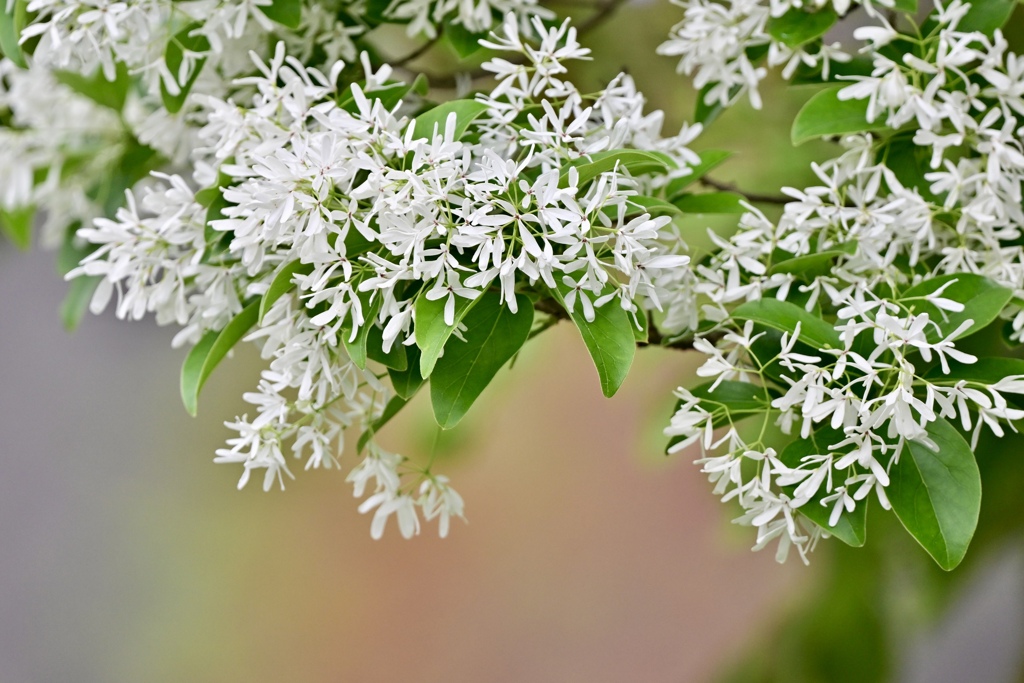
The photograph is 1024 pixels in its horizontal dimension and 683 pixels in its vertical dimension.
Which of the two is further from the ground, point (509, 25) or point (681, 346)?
point (509, 25)

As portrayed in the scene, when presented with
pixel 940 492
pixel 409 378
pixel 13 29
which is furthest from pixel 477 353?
pixel 13 29

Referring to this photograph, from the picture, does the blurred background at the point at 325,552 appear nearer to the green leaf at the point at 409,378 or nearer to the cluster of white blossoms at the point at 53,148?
the cluster of white blossoms at the point at 53,148

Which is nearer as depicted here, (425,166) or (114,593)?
(425,166)

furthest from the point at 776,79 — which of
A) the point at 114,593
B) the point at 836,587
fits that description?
the point at 114,593

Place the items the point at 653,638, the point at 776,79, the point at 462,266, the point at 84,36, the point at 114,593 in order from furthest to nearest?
the point at 114,593, the point at 653,638, the point at 776,79, the point at 84,36, the point at 462,266

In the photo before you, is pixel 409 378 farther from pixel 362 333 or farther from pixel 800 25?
pixel 800 25

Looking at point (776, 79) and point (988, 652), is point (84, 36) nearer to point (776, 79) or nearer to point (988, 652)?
point (776, 79)

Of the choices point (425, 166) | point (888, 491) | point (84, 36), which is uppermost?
point (84, 36)
